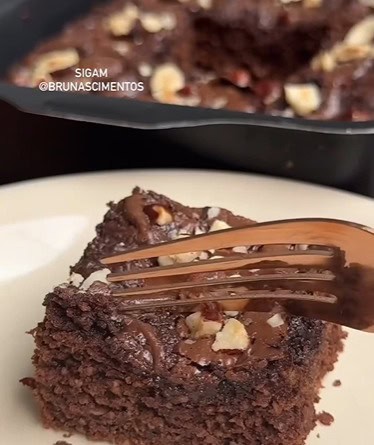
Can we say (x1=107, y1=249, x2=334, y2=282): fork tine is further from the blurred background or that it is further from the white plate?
the blurred background

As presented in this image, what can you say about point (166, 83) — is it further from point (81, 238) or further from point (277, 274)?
point (277, 274)

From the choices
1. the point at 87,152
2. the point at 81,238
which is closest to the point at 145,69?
the point at 87,152

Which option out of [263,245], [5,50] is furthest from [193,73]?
[263,245]

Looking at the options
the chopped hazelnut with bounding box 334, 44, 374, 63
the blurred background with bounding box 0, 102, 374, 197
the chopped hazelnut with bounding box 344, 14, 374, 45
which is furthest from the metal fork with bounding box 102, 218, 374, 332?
the chopped hazelnut with bounding box 344, 14, 374, 45

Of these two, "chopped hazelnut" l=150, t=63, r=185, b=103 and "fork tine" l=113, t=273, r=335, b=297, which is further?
"chopped hazelnut" l=150, t=63, r=185, b=103

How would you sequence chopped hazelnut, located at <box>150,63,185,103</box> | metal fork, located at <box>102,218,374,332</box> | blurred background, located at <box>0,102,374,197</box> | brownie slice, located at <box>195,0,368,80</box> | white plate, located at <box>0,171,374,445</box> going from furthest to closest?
1. brownie slice, located at <box>195,0,368,80</box>
2. chopped hazelnut, located at <box>150,63,185,103</box>
3. blurred background, located at <box>0,102,374,197</box>
4. white plate, located at <box>0,171,374,445</box>
5. metal fork, located at <box>102,218,374,332</box>

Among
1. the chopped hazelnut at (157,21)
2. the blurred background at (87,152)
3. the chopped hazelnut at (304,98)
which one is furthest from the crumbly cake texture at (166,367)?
the chopped hazelnut at (157,21)

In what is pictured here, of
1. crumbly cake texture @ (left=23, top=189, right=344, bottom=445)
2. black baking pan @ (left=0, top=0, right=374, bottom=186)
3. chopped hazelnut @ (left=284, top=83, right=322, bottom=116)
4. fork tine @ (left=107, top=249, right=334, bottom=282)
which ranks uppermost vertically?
chopped hazelnut @ (left=284, top=83, right=322, bottom=116)

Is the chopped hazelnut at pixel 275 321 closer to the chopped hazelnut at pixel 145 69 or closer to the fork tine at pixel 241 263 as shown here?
the fork tine at pixel 241 263
